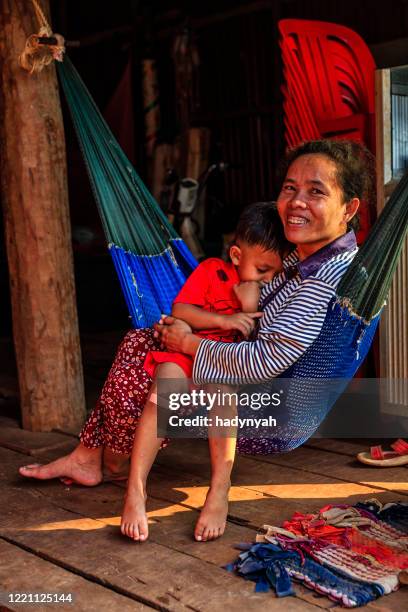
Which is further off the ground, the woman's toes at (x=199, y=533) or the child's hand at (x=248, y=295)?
the child's hand at (x=248, y=295)

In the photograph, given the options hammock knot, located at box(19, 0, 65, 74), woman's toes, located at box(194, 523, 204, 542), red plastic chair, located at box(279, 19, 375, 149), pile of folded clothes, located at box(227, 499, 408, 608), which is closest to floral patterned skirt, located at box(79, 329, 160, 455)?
woman's toes, located at box(194, 523, 204, 542)

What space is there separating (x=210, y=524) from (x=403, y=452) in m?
0.84

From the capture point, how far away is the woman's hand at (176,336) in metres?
2.22

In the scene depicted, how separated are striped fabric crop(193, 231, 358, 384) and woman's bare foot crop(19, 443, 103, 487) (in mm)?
554

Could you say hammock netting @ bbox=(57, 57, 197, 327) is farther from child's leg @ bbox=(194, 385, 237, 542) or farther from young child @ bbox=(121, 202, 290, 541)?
child's leg @ bbox=(194, 385, 237, 542)

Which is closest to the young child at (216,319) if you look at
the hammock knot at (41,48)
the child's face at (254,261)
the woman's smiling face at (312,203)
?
the child's face at (254,261)

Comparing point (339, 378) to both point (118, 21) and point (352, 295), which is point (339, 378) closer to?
point (352, 295)

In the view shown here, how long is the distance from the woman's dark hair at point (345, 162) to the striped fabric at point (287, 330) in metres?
0.12

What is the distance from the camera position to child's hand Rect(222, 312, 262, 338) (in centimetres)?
226

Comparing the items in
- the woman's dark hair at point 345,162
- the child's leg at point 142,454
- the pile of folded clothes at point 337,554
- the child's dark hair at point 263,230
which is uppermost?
the woman's dark hair at point 345,162

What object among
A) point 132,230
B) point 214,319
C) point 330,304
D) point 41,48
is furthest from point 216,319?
point 41,48

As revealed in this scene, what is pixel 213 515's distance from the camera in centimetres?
218

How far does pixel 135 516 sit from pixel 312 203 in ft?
2.91

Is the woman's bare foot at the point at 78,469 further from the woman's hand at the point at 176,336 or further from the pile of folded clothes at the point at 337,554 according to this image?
the pile of folded clothes at the point at 337,554
